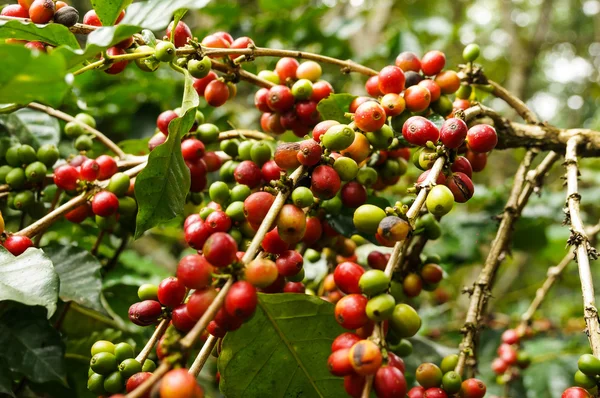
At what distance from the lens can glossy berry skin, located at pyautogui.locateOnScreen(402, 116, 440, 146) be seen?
94 cm

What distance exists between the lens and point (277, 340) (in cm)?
87

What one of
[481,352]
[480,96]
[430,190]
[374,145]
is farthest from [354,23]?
[430,190]

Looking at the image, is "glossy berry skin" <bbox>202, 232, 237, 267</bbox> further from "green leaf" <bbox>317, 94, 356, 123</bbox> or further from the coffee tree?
"green leaf" <bbox>317, 94, 356, 123</bbox>

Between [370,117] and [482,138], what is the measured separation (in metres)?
0.21

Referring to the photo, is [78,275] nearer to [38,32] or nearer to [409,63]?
[38,32]

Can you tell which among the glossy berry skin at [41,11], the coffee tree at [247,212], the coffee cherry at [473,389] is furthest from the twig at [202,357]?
the glossy berry skin at [41,11]

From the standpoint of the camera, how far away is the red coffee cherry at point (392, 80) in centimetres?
111

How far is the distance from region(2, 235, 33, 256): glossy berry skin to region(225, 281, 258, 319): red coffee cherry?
19.4 inches

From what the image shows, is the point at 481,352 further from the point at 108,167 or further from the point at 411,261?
the point at 108,167

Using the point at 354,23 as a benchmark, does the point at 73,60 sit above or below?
below

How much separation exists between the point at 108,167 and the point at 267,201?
502 millimetres

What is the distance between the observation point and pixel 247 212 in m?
0.85

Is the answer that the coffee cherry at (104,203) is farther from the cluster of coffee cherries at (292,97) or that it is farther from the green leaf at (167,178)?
the cluster of coffee cherries at (292,97)

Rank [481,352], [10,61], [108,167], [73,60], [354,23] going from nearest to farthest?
[10,61] → [73,60] → [108,167] → [481,352] → [354,23]
